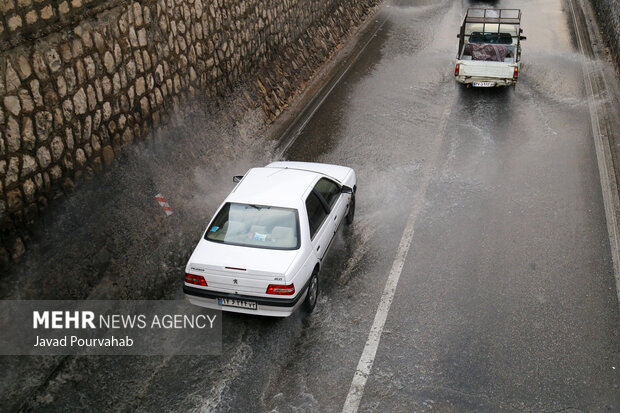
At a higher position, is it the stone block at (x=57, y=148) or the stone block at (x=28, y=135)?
the stone block at (x=28, y=135)

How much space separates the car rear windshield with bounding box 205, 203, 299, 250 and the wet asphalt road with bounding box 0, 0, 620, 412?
3.49ft

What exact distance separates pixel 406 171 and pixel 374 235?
2559mm

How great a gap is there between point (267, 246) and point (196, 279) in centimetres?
101

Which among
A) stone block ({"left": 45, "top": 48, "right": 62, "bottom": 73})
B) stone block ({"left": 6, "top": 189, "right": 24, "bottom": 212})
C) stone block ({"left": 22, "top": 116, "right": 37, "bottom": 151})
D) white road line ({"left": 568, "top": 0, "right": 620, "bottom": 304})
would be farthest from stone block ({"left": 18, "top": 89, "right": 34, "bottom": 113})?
white road line ({"left": 568, "top": 0, "right": 620, "bottom": 304})

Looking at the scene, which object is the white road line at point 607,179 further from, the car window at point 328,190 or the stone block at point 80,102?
the stone block at point 80,102

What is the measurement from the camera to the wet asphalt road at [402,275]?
7184 mm

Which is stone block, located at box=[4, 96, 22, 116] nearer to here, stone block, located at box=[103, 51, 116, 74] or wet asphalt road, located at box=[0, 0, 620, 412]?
wet asphalt road, located at box=[0, 0, 620, 412]

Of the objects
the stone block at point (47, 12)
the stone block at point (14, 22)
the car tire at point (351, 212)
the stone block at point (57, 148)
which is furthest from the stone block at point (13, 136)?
the car tire at point (351, 212)

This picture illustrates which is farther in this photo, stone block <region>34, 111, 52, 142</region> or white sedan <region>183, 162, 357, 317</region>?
stone block <region>34, 111, 52, 142</region>

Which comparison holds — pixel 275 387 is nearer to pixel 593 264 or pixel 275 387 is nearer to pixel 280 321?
pixel 280 321

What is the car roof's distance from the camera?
8.84 meters

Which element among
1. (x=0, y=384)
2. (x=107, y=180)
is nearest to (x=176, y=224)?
(x=107, y=180)

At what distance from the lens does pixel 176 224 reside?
34.0 ft

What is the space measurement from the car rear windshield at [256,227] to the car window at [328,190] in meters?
1.00
